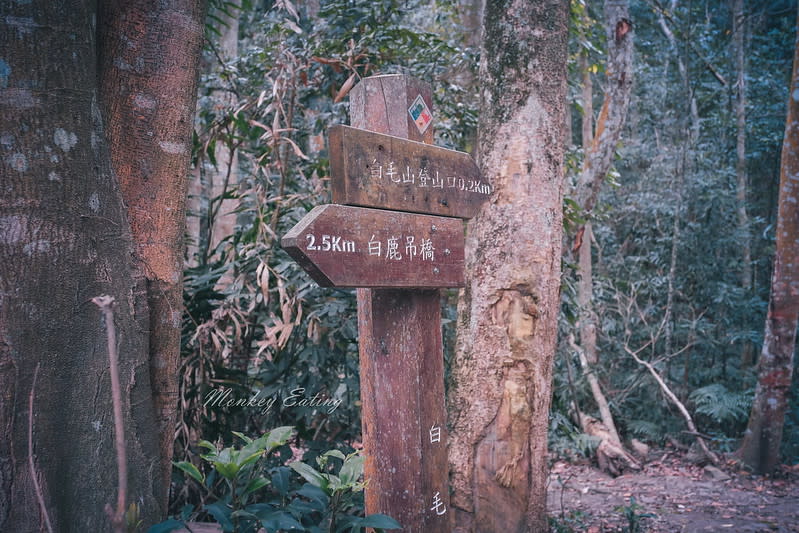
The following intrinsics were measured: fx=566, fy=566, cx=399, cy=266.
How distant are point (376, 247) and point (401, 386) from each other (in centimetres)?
56

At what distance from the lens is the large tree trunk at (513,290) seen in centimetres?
287

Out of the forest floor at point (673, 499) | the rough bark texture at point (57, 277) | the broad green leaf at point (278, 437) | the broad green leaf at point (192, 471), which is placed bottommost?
the forest floor at point (673, 499)

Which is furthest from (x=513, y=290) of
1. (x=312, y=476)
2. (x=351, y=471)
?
(x=312, y=476)

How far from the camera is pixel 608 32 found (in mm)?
A: 5551

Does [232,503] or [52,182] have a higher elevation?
[52,182]

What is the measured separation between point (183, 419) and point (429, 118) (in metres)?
2.32

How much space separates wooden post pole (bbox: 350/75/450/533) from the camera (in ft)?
6.93

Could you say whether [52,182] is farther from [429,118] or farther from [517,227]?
[517,227]

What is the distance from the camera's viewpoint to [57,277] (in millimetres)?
1772

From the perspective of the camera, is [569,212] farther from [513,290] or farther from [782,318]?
[782,318]

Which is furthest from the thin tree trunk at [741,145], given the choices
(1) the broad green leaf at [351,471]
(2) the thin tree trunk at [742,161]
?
(1) the broad green leaf at [351,471]

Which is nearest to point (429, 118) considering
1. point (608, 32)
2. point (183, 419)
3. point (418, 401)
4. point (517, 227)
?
point (517, 227)

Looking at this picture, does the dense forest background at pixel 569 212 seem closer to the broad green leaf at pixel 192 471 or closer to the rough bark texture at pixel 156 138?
the rough bark texture at pixel 156 138

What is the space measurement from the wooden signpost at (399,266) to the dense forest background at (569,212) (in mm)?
1275
